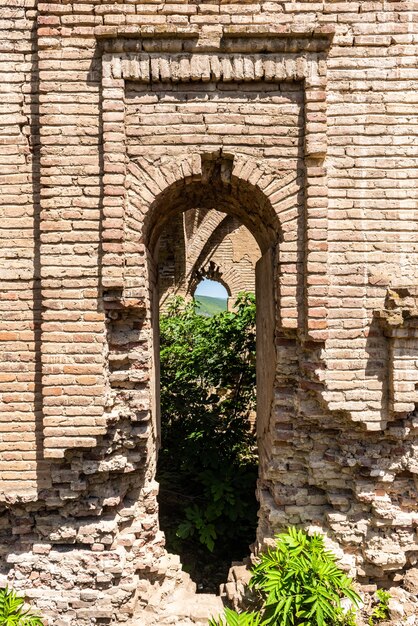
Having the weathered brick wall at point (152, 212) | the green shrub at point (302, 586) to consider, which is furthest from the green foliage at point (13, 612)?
the green shrub at point (302, 586)

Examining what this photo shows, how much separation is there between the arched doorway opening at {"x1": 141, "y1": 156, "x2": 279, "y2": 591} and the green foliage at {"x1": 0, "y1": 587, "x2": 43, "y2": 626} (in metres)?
1.79

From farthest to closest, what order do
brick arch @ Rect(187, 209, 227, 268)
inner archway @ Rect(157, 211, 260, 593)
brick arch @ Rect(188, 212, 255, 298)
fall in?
brick arch @ Rect(188, 212, 255, 298) < brick arch @ Rect(187, 209, 227, 268) < inner archway @ Rect(157, 211, 260, 593)

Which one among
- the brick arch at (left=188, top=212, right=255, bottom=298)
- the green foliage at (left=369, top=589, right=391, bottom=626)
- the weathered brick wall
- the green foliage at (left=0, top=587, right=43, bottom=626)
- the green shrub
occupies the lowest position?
the green foliage at (left=369, top=589, right=391, bottom=626)

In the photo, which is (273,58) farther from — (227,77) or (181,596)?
(181,596)

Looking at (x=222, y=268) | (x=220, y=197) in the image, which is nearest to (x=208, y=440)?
(x=220, y=197)

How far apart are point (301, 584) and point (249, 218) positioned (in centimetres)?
317

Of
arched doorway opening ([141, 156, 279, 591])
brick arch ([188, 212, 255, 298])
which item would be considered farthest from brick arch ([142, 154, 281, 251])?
brick arch ([188, 212, 255, 298])

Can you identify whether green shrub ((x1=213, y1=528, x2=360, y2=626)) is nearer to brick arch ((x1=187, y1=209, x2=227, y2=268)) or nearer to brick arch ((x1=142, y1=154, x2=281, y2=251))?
brick arch ((x1=142, y1=154, x2=281, y2=251))

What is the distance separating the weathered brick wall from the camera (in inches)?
125

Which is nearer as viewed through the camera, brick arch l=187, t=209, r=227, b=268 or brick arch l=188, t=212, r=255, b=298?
brick arch l=187, t=209, r=227, b=268

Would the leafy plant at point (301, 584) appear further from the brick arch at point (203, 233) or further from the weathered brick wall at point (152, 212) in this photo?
the brick arch at point (203, 233)

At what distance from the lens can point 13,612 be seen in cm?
311

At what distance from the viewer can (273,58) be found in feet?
10.5

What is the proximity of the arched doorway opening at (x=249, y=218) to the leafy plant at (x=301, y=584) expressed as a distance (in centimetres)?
81
